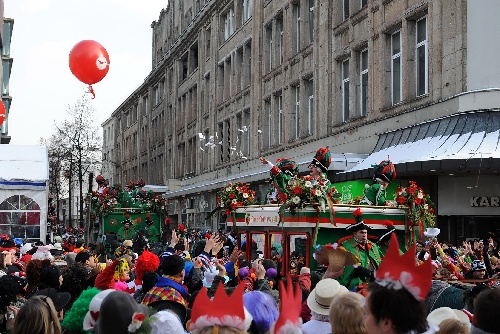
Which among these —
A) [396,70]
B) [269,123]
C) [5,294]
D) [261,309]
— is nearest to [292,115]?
[269,123]

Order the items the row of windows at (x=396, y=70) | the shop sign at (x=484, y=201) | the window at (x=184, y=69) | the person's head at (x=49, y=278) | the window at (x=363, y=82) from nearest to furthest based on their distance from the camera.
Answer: the person's head at (x=49, y=278) → the shop sign at (x=484, y=201) → the row of windows at (x=396, y=70) → the window at (x=363, y=82) → the window at (x=184, y=69)

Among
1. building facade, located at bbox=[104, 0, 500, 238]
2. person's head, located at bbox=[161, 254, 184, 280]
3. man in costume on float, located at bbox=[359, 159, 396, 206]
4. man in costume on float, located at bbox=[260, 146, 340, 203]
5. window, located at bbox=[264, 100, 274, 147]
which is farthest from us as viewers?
window, located at bbox=[264, 100, 274, 147]

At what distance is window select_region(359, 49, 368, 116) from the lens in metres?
27.0

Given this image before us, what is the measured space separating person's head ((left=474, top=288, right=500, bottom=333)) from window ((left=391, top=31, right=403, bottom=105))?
65.0 feet

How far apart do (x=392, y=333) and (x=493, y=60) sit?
16.8m

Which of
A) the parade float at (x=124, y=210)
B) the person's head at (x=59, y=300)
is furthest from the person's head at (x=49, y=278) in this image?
the parade float at (x=124, y=210)

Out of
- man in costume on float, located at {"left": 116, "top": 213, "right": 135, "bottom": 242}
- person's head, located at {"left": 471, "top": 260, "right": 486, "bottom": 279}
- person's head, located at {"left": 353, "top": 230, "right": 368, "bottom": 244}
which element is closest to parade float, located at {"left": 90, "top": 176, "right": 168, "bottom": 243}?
man in costume on float, located at {"left": 116, "top": 213, "right": 135, "bottom": 242}

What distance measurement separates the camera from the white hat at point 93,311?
5457 millimetres

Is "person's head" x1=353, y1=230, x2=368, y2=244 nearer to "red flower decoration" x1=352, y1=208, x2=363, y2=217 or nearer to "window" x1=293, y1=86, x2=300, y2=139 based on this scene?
"red flower decoration" x1=352, y1=208, x2=363, y2=217

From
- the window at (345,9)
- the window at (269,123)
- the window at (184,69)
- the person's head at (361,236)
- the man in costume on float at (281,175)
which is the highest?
the window at (184,69)

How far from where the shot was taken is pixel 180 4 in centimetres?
6219

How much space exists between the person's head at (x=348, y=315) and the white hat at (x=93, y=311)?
1658mm

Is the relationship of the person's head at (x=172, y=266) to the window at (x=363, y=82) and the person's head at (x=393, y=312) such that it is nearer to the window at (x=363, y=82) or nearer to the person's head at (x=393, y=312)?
the person's head at (x=393, y=312)

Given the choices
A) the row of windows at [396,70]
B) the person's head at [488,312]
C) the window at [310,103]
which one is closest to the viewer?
the person's head at [488,312]
